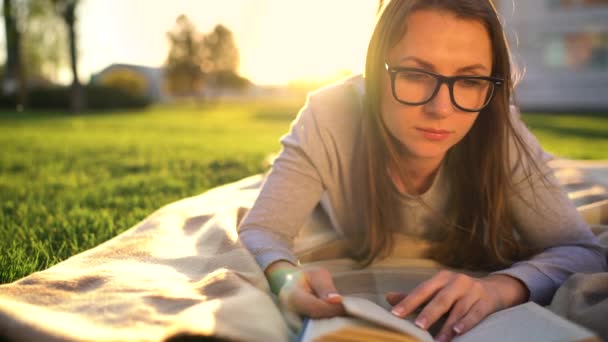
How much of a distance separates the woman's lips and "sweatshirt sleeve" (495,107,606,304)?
15.5 inches

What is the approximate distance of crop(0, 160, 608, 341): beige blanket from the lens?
4.01 ft

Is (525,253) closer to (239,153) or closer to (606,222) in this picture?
(606,222)

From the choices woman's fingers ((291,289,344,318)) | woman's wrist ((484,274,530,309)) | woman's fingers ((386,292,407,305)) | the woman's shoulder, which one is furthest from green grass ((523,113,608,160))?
woman's fingers ((291,289,344,318))

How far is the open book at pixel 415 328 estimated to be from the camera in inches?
47.7

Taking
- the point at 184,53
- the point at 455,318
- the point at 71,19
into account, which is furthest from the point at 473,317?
the point at 184,53

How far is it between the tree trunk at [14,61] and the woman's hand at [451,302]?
23.9 meters

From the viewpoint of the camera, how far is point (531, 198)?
1.97 meters

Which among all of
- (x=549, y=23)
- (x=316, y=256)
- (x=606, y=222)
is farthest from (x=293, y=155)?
(x=549, y=23)

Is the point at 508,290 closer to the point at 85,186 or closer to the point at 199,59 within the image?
the point at 85,186

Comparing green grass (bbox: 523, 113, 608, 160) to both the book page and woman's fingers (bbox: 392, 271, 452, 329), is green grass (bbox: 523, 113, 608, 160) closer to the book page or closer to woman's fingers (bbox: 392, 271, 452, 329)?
woman's fingers (bbox: 392, 271, 452, 329)

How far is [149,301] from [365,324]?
0.57 m

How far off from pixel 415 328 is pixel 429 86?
84cm

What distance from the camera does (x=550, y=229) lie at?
194 cm

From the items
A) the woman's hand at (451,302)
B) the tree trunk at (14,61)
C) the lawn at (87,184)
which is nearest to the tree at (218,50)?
the tree trunk at (14,61)
